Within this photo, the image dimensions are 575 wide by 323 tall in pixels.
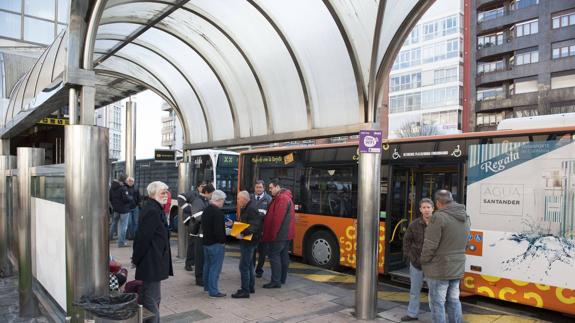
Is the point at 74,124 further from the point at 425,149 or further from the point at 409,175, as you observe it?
the point at 409,175

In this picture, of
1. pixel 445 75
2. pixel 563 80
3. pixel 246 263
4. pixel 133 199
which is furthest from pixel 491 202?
pixel 445 75

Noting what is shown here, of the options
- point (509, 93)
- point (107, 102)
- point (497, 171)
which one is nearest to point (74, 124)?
point (497, 171)

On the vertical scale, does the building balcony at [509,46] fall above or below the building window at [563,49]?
above

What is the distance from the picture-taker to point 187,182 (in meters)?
10.1

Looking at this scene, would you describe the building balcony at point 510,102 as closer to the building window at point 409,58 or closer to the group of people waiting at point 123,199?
the building window at point 409,58

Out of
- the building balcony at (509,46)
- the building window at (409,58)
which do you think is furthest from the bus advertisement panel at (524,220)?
the building window at (409,58)

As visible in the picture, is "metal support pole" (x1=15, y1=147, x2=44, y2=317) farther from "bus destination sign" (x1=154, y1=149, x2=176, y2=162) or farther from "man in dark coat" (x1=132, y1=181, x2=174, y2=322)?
"bus destination sign" (x1=154, y1=149, x2=176, y2=162)

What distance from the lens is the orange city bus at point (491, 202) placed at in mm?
5859

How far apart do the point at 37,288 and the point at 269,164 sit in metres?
6.38

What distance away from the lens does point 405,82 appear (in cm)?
4922

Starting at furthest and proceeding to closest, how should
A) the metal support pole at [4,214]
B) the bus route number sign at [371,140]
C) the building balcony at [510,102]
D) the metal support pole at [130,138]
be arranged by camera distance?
the building balcony at [510,102]
the metal support pole at [130,138]
the metal support pole at [4,214]
the bus route number sign at [371,140]

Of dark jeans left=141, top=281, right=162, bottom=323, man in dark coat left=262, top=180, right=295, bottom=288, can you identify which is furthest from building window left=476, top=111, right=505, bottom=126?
dark jeans left=141, top=281, right=162, bottom=323

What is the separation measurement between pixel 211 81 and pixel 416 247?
5.92 metres

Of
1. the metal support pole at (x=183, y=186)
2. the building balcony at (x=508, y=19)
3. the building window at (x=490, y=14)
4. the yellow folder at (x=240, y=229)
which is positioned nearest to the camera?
the yellow folder at (x=240, y=229)
